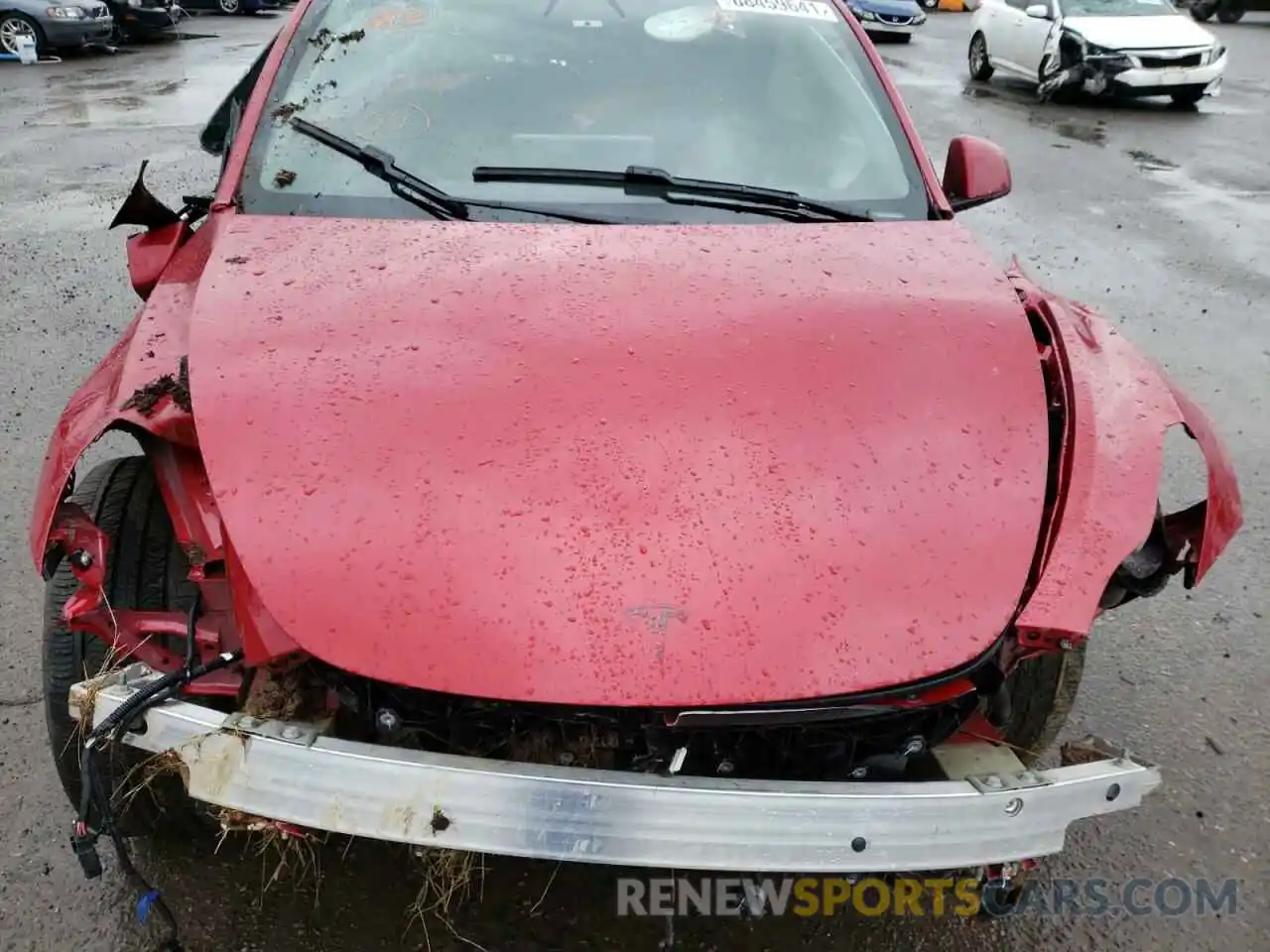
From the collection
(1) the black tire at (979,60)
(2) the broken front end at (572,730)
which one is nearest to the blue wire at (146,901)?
(2) the broken front end at (572,730)

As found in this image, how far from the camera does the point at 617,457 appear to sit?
74.9 inches

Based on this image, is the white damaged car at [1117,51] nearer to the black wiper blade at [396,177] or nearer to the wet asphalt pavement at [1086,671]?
the wet asphalt pavement at [1086,671]

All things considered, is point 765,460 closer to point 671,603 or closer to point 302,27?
point 671,603

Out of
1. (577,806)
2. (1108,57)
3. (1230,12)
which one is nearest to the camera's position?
(577,806)

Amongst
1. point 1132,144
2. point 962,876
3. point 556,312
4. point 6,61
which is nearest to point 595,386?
point 556,312

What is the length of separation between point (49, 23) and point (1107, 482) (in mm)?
15557

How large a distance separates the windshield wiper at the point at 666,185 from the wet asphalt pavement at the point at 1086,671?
1.60 m

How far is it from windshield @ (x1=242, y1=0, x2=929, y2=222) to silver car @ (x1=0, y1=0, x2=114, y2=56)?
1317cm

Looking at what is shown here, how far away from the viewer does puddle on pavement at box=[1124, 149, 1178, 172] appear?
9359 mm

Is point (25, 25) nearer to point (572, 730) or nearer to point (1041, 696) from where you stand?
point (572, 730)

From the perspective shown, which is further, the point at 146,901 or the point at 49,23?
the point at 49,23

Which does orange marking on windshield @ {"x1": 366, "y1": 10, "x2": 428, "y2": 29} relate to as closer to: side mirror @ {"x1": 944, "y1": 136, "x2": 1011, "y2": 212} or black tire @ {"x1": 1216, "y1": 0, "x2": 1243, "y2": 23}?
side mirror @ {"x1": 944, "y1": 136, "x2": 1011, "y2": 212}

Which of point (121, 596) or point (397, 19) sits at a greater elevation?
point (397, 19)

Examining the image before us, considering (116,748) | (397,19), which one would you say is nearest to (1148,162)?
(397,19)
